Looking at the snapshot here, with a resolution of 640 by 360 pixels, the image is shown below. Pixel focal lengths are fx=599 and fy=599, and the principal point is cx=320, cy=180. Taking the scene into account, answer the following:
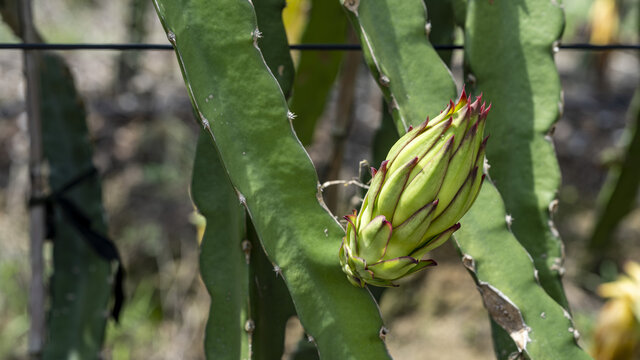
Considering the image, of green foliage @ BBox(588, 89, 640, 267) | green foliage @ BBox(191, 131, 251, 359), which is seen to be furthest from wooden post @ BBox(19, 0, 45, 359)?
green foliage @ BBox(588, 89, 640, 267)

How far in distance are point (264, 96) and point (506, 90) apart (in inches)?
13.9

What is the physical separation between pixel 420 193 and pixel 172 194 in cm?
209

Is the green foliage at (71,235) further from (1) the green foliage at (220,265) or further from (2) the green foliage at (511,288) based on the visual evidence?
(2) the green foliage at (511,288)

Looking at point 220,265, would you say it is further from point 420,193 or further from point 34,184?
point 34,184

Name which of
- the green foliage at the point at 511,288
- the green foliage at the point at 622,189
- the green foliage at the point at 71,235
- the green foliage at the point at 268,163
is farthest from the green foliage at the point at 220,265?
the green foliage at the point at 622,189

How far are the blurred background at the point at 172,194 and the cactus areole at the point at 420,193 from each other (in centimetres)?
64

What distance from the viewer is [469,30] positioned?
797mm

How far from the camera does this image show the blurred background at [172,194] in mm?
1997

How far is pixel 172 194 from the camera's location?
2.52 meters

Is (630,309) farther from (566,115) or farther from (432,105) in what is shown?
(566,115)

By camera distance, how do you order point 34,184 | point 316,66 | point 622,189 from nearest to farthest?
point 34,184 < point 316,66 < point 622,189

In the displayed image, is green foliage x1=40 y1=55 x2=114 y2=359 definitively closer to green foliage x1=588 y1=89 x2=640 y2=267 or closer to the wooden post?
the wooden post

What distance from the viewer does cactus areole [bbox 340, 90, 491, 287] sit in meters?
0.54

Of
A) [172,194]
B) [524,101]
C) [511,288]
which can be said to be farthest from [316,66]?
[172,194]
